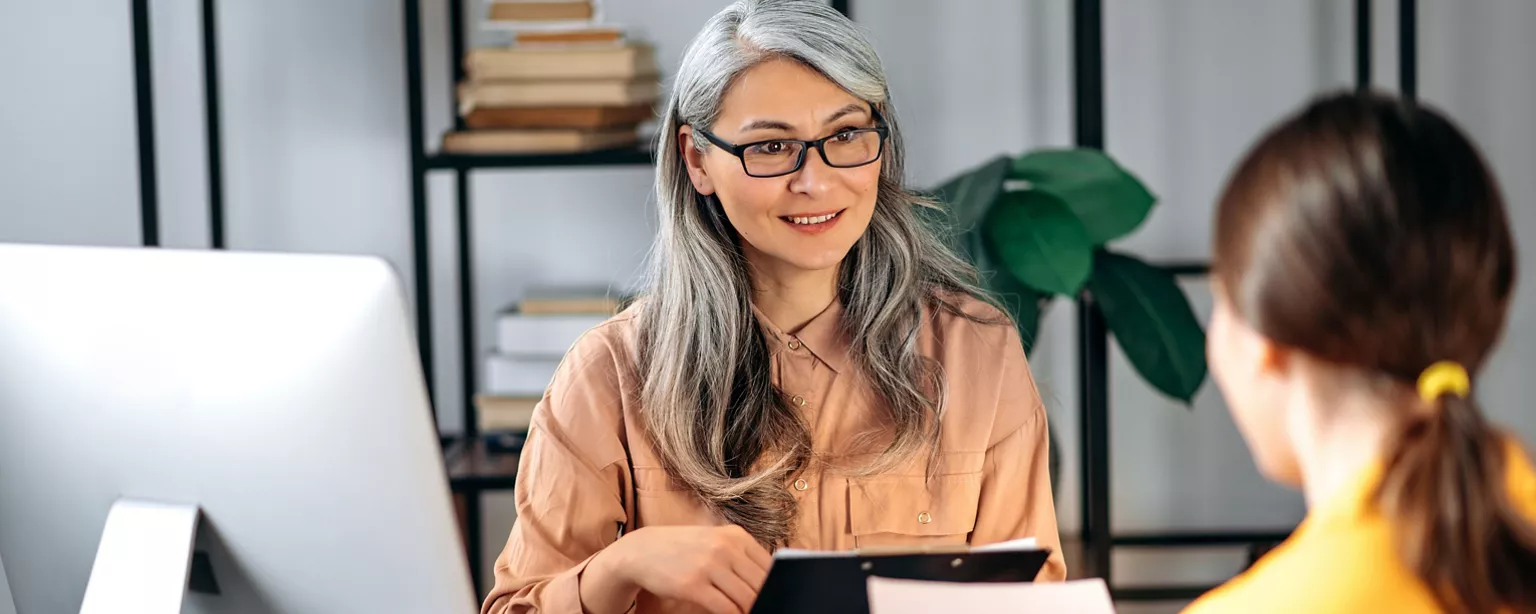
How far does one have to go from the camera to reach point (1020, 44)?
2582 mm

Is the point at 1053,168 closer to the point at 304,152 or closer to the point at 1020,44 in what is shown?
the point at 1020,44

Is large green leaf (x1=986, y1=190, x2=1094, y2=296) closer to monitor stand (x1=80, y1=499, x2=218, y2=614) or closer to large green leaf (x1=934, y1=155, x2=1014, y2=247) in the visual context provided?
large green leaf (x1=934, y1=155, x2=1014, y2=247)

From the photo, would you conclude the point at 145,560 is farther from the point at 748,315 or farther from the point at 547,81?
the point at 547,81

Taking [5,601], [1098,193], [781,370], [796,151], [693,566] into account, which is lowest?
[5,601]

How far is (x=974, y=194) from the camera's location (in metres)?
2.12

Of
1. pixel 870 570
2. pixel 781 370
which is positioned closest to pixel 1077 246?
pixel 781 370

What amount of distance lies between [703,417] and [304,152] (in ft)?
4.76

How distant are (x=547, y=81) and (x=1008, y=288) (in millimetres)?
799

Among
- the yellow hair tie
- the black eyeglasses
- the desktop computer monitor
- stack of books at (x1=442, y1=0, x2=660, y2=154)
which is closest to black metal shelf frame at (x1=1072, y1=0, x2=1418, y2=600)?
stack of books at (x1=442, y1=0, x2=660, y2=154)

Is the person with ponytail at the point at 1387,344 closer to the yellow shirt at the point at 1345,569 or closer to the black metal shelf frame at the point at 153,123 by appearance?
the yellow shirt at the point at 1345,569

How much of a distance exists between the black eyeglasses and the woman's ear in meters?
0.05

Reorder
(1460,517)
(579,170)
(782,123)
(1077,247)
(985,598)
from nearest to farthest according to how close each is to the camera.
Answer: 1. (1460,517)
2. (985,598)
3. (782,123)
4. (1077,247)
5. (579,170)

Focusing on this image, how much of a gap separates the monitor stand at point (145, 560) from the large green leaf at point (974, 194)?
1.24 metres

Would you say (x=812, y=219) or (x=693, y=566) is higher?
(x=812, y=219)
